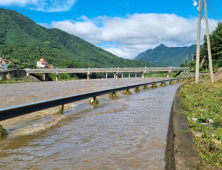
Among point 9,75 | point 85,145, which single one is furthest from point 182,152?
point 9,75

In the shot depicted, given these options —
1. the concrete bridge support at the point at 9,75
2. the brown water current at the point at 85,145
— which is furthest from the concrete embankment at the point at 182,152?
the concrete bridge support at the point at 9,75

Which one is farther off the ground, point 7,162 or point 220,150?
point 220,150

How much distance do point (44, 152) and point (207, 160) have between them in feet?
9.75

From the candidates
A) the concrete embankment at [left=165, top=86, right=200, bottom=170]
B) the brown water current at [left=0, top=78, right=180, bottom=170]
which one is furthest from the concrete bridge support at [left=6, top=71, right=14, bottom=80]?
the concrete embankment at [left=165, top=86, right=200, bottom=170]

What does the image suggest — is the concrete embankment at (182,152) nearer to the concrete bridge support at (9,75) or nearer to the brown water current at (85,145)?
the brown water current at (85,145)

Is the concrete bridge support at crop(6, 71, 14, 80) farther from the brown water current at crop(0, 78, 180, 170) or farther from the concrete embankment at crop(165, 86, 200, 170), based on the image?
the concrete embankment at crop(165, 86, 200, 170)

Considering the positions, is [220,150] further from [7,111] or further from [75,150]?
[7,111]

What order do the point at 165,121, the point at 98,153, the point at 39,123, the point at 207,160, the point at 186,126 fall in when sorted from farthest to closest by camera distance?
the point at 165,121 < the point at 39,123 < the point at 186,126 < the point at 98,153 < the point at 207,160

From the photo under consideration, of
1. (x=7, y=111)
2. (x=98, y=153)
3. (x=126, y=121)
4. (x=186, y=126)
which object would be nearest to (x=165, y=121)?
(x=126, y=121)

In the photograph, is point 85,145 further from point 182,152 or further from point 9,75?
point 9,75

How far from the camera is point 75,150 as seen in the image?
3990mm

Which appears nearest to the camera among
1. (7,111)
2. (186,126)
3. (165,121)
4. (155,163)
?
(155,163)

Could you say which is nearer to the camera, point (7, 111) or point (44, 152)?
point (44, 152)

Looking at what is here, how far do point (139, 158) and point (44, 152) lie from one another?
190cm
